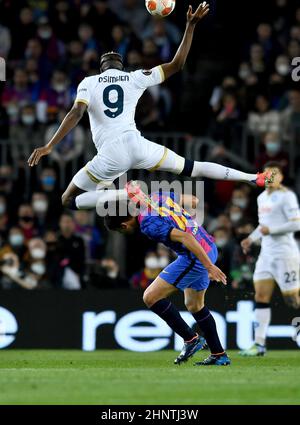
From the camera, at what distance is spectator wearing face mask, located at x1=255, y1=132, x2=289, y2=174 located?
18094 millimetres

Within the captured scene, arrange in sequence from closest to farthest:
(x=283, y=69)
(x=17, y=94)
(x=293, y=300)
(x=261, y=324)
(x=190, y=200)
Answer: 1. (x=190, y=200)
2. (x=261, y=324)
3. (x=293, y=300)
4. (x=283, y=69)
5. (x=17, y=94)

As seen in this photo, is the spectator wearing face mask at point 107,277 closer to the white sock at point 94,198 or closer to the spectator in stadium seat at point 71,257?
the spectator in stadium seat at point 71,257

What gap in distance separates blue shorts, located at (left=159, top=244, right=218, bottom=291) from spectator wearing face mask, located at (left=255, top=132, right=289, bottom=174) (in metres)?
6.56

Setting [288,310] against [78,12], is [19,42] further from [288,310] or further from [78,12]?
[288,310]

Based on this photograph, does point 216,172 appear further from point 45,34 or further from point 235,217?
point 45,34

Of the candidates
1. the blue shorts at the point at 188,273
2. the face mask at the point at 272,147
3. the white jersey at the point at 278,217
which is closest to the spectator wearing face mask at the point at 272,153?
the face mask at the point at 272,147

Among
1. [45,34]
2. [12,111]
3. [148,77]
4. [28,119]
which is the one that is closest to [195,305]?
[148,77]

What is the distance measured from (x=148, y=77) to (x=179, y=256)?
234 cm

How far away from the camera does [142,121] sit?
1891 cm

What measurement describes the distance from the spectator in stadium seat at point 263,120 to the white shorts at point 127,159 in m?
6.13

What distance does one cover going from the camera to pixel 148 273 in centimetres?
1711

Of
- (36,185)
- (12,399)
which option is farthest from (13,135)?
(12,399)

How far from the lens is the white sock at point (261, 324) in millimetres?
14430

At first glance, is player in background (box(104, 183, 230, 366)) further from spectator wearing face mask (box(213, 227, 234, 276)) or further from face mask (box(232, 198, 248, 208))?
face mask (box(232, 198, 248, 208))
